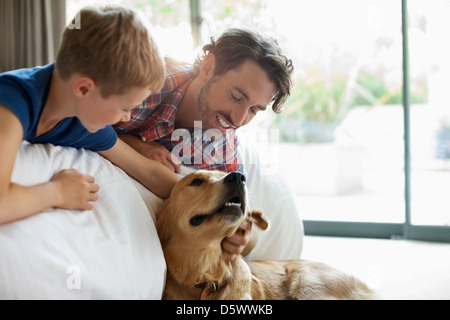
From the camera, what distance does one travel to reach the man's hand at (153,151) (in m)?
1.44

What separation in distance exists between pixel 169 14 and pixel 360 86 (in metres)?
1.46

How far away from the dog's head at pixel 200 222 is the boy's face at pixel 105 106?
1.09 feet

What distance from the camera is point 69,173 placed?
1.07m

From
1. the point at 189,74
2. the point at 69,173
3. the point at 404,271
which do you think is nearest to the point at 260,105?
the point at 189,74

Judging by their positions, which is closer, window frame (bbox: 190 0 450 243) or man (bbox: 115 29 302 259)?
man (bbox: 115 29 302 259)

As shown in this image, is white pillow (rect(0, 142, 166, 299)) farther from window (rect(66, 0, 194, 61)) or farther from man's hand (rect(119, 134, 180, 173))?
window (rect(66, 0, 194, 61))

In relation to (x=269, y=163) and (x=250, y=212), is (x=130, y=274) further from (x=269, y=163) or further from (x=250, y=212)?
(x=269, y=163)

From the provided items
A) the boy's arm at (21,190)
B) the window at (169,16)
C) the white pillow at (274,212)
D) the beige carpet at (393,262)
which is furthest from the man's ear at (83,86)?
the window at (169,16)

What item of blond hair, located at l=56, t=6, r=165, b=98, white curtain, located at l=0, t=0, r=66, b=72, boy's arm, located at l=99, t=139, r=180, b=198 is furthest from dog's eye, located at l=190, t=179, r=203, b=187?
white curtain, located at l=0, t=0, r=66, b=72

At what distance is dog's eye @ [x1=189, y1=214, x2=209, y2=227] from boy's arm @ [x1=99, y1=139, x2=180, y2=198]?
0.63 ft

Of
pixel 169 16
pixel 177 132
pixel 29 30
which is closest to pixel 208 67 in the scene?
pixel 177 132

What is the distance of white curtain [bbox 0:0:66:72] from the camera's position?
3.29 metres

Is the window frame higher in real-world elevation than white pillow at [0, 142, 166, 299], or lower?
lower

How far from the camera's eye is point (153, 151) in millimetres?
1447
